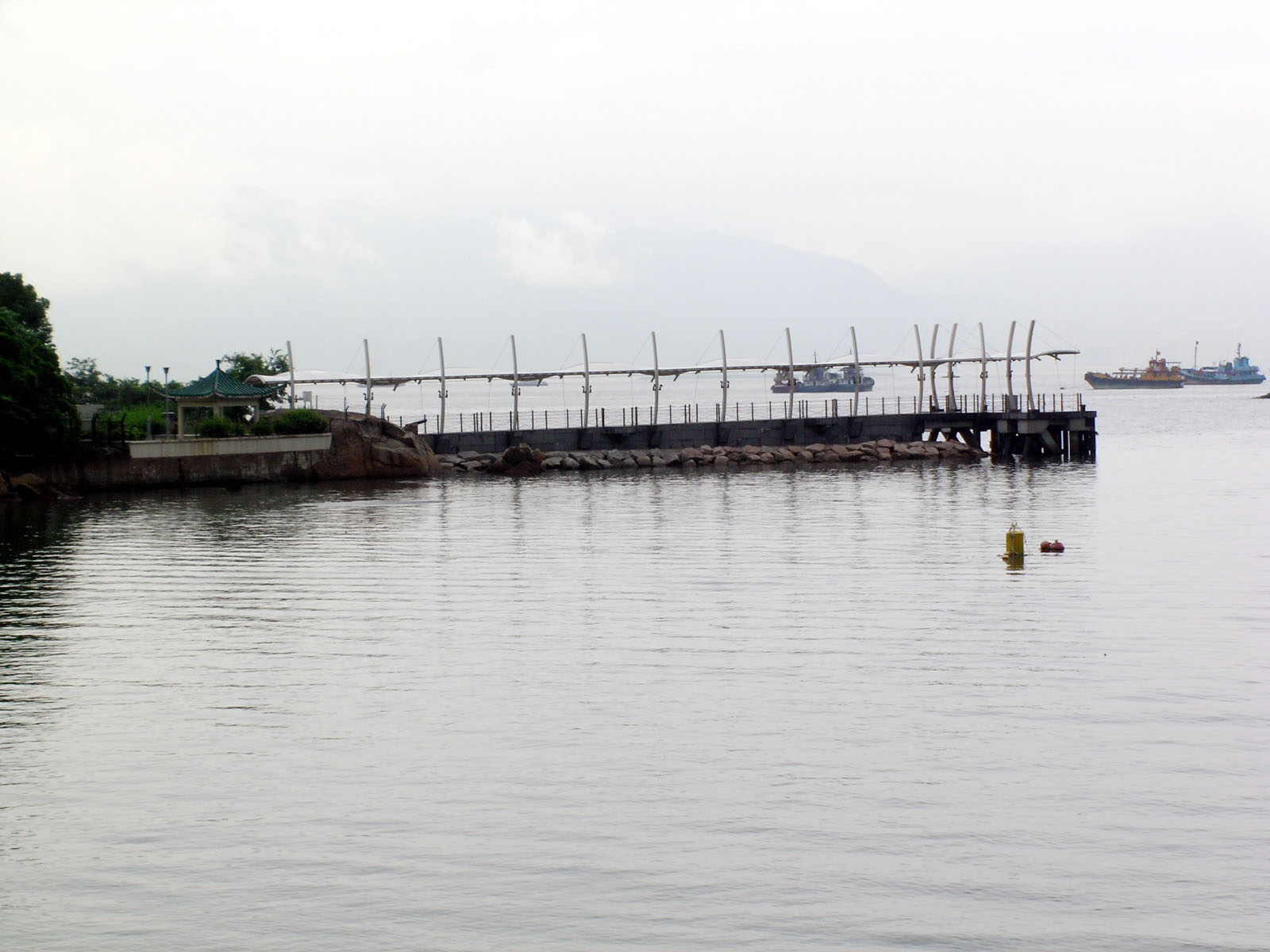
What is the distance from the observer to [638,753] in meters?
13.0

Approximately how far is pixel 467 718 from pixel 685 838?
172 inches

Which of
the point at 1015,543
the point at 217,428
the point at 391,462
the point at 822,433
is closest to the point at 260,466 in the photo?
the point at 217,428

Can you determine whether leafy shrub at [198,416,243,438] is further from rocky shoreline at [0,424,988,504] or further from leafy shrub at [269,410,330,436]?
leafy shrub at [269,410,330,436]

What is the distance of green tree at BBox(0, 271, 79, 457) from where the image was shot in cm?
4481

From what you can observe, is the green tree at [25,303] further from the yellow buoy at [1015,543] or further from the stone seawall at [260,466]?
the yellow buoy at [1015,543]

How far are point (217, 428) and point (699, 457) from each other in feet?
78.4

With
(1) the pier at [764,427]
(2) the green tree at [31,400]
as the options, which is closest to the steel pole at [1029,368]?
(1) the pier at [764,427]

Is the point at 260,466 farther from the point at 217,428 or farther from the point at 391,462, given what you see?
the point at 391,462

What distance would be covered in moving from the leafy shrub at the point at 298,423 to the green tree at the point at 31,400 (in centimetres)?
800

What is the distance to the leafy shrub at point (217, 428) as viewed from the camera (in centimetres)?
5019

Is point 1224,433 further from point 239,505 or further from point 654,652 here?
point 654,652

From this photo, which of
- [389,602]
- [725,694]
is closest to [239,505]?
[389,602]

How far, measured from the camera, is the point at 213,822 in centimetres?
1116

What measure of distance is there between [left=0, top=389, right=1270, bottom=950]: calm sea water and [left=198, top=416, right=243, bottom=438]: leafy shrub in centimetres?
2236
